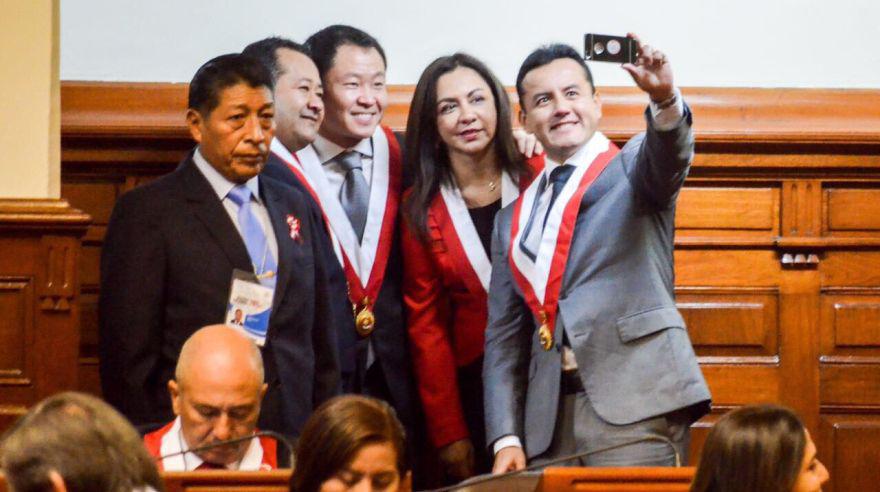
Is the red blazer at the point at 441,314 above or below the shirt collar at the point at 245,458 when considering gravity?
above

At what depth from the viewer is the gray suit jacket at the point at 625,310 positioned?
3.63 meters

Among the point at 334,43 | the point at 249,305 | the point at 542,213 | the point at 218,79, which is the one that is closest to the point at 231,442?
the point at 249,305

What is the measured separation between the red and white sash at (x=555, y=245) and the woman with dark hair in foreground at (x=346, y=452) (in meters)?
1.24

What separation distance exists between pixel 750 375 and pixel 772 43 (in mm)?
1094

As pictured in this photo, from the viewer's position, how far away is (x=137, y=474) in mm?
1944

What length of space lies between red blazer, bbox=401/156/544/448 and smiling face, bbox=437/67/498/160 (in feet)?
0.49

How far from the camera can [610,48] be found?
347cm

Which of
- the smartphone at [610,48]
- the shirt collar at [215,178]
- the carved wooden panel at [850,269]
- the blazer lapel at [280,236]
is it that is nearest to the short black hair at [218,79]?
the shirt collar at [215,178]

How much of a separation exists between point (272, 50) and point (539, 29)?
1.23 meters

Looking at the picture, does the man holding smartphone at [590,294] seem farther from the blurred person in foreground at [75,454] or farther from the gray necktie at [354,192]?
the blurred person in foreground at [75,454]

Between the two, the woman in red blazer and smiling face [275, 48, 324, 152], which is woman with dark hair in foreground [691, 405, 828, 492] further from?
smiling face [275, 48, 324, 152]

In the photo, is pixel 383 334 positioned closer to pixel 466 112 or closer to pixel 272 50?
pixel 466 112

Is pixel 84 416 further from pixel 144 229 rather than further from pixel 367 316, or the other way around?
pixel 367 316

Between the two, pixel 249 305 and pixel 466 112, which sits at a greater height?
pixel 466 112
